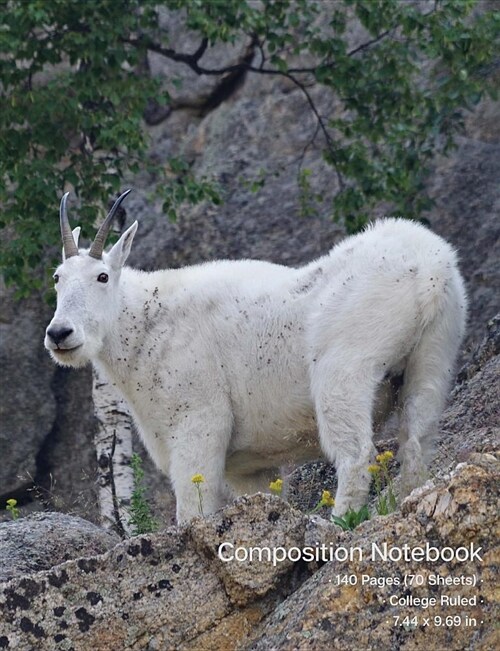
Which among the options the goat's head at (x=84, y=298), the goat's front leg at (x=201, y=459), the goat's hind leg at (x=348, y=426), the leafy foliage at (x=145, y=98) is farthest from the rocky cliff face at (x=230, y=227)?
the goat's hind leg at (x=348, y=426)

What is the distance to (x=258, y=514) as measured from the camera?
6043 mm

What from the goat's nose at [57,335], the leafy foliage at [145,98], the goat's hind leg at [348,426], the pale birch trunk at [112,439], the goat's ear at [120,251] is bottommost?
the pale birch trunk at [112,439]

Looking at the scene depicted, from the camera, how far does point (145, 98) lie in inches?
500

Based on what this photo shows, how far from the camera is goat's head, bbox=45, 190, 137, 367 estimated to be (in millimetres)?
8352

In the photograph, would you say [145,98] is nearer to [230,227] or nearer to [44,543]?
[230,227]

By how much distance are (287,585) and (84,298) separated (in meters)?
3.26

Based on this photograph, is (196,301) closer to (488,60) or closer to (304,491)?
(304,491)

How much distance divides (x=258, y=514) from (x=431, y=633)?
1.11 meters

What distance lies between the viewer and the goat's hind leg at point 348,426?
24.5ft

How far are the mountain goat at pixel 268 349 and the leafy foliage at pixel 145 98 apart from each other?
3.28 m

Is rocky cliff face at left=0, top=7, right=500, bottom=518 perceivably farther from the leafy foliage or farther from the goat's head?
the goat's head

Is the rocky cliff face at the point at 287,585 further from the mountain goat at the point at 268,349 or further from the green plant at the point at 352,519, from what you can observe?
the mountain goat at the point at 268,349

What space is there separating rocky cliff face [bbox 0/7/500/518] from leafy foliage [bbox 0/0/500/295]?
2.28ft

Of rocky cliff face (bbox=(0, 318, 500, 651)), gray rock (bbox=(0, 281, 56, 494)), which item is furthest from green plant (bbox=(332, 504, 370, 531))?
gray rock (bbox=(0, 281, 56, 494))
